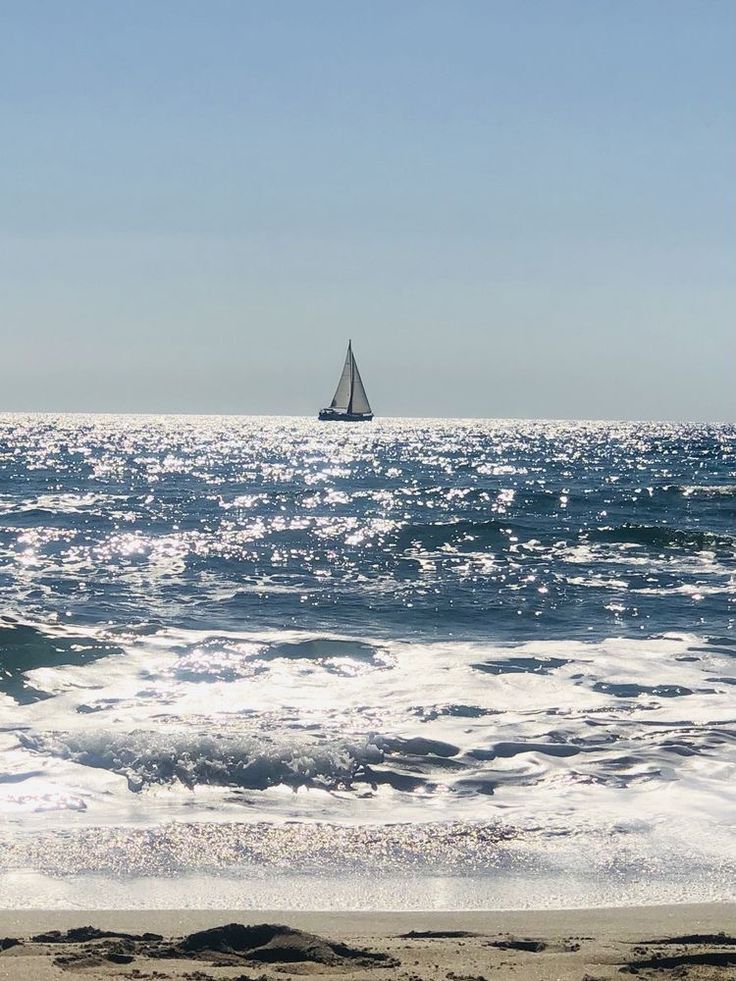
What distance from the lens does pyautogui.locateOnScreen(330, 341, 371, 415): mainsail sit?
16875 centimetres

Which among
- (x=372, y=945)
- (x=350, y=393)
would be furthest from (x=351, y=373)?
(x=372, y=945)

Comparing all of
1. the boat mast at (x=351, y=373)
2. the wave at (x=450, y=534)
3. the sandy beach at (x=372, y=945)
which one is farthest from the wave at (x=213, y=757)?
the boat mast at (x=351, y=373)

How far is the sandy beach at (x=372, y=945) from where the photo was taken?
6715mm

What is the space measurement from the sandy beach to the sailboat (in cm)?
15874

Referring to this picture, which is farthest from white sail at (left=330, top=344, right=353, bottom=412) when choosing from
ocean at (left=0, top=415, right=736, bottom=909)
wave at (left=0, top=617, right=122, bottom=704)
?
wave at (left=0, top=617, right=122, bottom=704)

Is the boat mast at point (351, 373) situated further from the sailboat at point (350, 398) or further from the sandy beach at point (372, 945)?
the sandy beach at point (372, 945)

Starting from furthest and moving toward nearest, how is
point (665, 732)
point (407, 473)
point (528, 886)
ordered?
point (407, 473), point (665, 732), point (528, 886)

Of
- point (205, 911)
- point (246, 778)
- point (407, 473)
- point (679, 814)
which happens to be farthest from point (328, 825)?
point (407, 473)

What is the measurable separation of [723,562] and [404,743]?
2486 centimetres

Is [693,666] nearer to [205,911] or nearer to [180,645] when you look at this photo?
[180,645]

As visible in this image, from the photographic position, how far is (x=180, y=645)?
70.8 ft

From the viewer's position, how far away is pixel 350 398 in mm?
172375

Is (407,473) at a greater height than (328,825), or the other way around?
(407,473)

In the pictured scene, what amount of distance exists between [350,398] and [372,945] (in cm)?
16604
